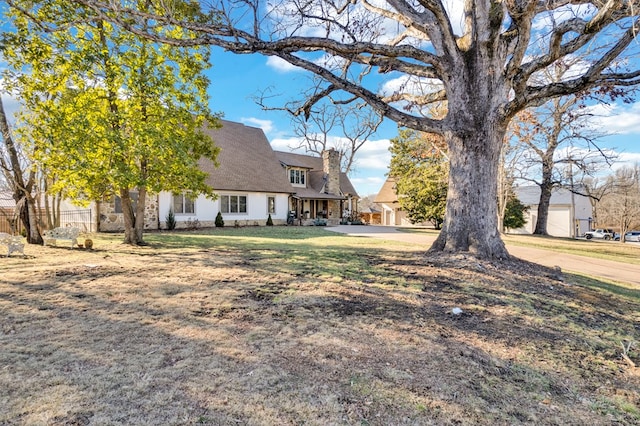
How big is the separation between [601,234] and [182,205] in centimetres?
4544

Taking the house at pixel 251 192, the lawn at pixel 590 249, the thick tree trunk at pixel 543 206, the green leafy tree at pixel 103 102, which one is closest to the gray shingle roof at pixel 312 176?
the house at pixel 251 192

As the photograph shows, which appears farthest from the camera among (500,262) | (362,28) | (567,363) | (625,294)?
(362,28)

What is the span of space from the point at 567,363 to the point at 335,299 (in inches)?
107

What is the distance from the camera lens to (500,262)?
22.9 ft

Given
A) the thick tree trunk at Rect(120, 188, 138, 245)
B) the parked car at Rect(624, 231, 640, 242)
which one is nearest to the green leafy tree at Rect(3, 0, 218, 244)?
the thick tree trunk at Rect(120, 188, 138, 245)

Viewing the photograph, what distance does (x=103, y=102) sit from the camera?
10055mm

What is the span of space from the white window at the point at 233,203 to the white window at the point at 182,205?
1946mm

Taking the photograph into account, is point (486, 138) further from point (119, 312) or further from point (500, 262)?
point (119, 312)

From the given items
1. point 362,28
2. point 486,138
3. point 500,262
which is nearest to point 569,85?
Result: point 486,138

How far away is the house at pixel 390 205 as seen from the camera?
36.3 m

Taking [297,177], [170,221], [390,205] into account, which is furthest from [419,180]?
[170,221]

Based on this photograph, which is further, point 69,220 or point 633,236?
point 633,236

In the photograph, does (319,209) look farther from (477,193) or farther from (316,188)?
(477,193)

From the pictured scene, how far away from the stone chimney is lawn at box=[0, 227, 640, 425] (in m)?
23.9
